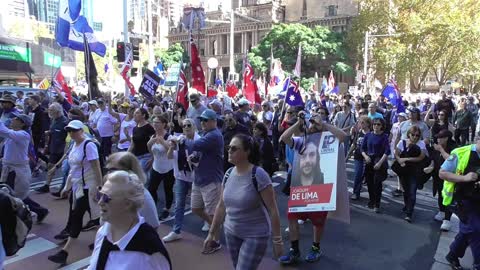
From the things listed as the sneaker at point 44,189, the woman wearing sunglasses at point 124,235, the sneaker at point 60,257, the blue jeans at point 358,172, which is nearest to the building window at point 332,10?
the blue jeans at point 358,172

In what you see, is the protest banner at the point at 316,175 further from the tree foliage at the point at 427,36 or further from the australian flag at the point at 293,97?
the tree foliage at the point at 427,36

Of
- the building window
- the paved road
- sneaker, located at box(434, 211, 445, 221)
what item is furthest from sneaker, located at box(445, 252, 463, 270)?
the building window

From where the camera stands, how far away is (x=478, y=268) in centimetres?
408

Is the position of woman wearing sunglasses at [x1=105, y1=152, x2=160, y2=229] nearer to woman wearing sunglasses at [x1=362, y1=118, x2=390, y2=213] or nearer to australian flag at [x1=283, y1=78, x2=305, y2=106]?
woman wearing sunglasses at [x1=362, y1=118, x2=390, y2=213]

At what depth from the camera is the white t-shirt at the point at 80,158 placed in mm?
4583

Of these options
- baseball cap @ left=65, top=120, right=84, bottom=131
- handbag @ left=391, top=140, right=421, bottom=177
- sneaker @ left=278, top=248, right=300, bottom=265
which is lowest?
sneaker @ left=278, top=248, right=300, bottom=265

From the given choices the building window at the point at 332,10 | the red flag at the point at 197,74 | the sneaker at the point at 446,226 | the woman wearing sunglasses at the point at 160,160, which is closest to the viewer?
the woman wearing sunglasses at the point at 160,160

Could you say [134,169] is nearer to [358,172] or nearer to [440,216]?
[358,172]

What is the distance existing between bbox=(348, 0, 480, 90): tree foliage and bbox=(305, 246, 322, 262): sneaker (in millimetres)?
33168

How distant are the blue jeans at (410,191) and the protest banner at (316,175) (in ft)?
8.25

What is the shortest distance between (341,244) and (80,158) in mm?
3420

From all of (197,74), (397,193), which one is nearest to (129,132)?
(197,74)

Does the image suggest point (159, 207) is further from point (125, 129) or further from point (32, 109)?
point (32, 109)

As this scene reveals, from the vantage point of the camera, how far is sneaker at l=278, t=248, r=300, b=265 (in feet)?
15.7
